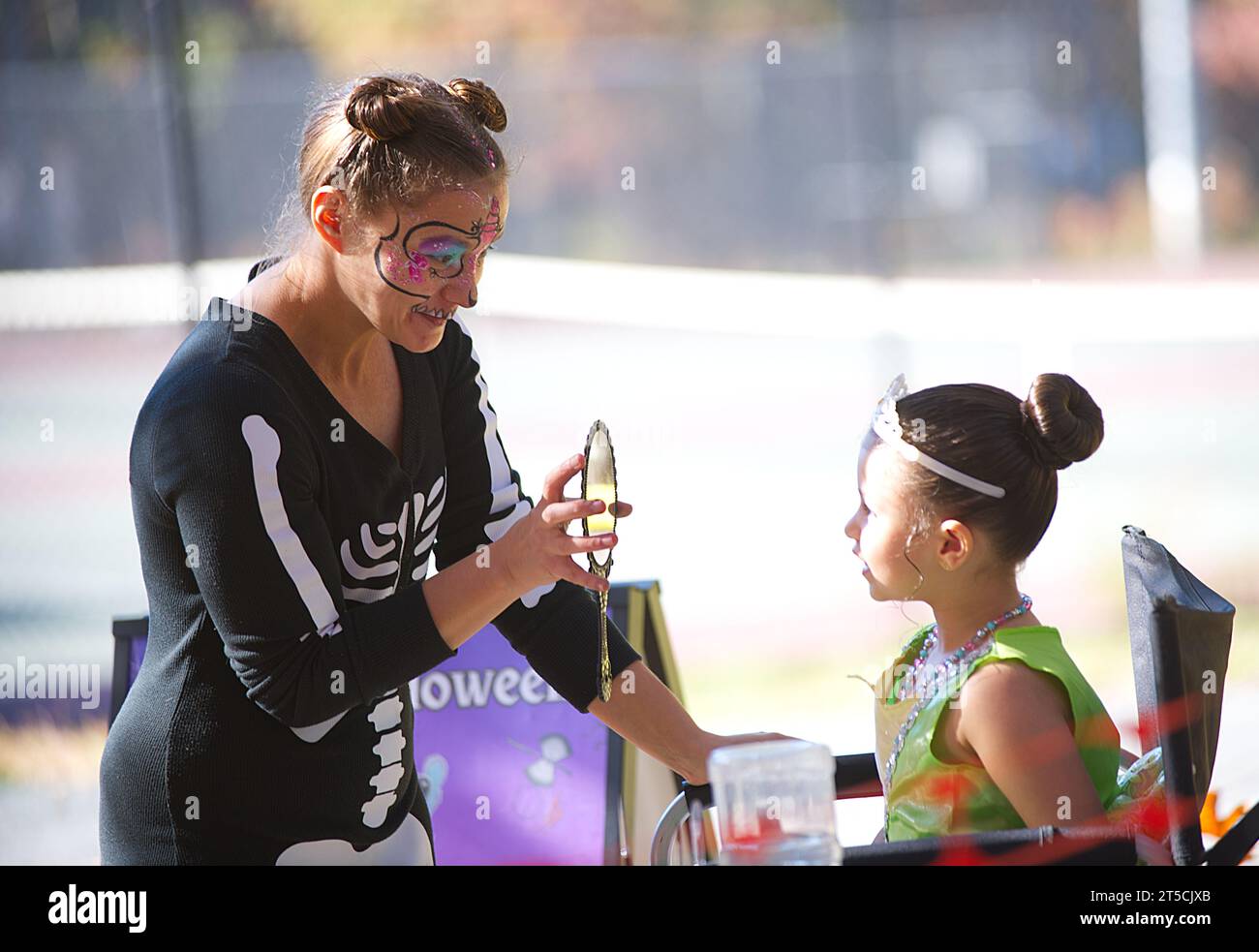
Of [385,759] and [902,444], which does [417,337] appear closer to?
[385,759]

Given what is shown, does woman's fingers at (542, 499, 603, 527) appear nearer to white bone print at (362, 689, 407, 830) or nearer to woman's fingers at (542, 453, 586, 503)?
woman's fingers at (542, 453, 586, 503)

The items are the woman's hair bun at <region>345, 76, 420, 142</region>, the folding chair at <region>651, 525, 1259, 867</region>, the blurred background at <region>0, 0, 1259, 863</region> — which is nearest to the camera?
the folding chair at <region>651, 525, 1259, 867</region>

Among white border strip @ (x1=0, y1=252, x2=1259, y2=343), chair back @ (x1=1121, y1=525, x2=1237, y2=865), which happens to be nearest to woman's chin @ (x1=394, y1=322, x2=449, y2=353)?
chair back @ (x1=1121, y1=525, x2=1237, y2=865)

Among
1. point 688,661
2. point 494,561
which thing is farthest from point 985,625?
point 688,661

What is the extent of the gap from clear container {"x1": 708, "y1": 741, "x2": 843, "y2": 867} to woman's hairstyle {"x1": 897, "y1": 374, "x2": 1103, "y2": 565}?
1.49 ft

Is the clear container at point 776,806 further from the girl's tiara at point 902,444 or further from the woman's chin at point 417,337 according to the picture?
the woman's chin at point 417,337

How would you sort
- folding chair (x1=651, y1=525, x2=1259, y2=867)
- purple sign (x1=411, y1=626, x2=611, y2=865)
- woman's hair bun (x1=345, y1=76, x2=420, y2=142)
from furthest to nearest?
purple sign (x1=411, y1=626, x2=611, y2=865) → woman's hair bun (x1=345, y1=76, x2=420, y2=142) → folding chair (x1=651, y1=525, x2=1259, y2=867)

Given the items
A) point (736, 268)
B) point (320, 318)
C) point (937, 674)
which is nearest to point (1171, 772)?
point (937, 674)

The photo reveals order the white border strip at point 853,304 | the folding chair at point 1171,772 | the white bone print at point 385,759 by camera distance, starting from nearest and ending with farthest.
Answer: the folding chair at point 1171,772 < the white bone print at point 385,759 < the white border strip at point 853,304

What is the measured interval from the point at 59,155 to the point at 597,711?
11.7ft

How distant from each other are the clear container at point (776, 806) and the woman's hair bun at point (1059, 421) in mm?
545

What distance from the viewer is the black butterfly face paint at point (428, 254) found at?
158 centimetres

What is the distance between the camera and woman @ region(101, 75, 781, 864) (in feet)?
4.83

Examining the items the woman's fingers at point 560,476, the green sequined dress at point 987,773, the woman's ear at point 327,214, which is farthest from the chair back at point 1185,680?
the woman's ear at point 327,214
